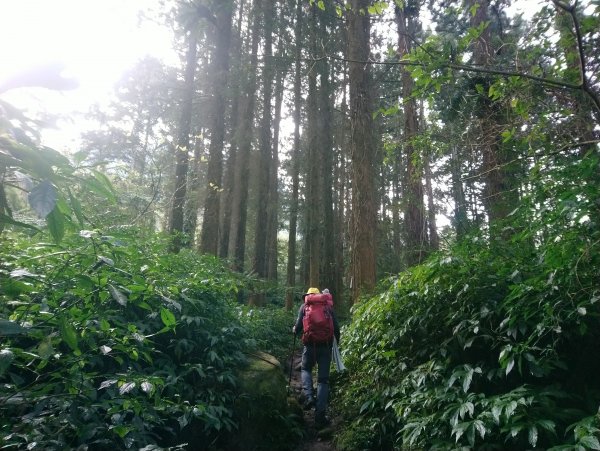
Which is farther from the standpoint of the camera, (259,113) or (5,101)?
(259,113)

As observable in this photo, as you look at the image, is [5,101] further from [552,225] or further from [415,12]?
[415,12]

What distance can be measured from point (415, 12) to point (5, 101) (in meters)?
12.0

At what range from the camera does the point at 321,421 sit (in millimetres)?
5648

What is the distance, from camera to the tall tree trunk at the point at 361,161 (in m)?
7.91

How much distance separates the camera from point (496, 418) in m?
2.98

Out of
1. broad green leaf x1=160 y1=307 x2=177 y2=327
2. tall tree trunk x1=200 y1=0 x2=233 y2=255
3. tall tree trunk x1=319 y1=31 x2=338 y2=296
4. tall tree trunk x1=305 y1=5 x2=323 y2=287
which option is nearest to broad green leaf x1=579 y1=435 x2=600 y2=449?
broad green leaf x1=160 y1=307 x2=177 y2=327

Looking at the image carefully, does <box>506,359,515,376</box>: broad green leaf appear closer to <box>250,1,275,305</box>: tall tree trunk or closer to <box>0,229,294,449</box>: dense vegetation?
<box>0,229,294,449</box>: dense vegetation

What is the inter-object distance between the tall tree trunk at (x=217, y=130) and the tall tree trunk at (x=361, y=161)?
14.3 feet

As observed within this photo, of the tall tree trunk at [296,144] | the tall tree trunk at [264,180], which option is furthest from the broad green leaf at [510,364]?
the tall tree trunk at [264,180]

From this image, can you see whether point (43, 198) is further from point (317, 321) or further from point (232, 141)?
point (232, 141)

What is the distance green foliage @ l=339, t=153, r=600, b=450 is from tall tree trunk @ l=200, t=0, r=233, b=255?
712cm

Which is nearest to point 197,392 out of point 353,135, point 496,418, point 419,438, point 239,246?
point 419,438

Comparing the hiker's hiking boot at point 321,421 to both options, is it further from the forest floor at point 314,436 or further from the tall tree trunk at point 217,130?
the tall tree trunk at point 217,130

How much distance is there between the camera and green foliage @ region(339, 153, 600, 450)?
10.1 feet
